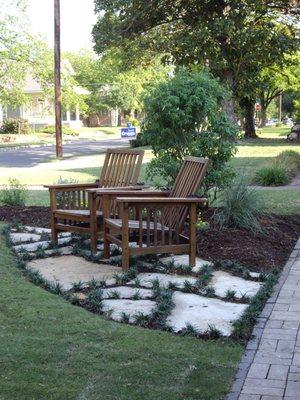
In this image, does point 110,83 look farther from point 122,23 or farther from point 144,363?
point 144,363

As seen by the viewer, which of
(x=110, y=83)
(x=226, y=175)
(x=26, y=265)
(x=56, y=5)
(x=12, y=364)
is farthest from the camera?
(x=110, y=83)

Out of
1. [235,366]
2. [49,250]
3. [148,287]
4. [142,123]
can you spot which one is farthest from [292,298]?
[142,123]

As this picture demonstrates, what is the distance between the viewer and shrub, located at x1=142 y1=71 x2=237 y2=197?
791cm

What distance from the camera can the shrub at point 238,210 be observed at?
7.81m

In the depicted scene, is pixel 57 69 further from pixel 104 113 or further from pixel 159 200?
pixel 104 113

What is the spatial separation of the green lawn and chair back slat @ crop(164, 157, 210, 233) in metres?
1.83

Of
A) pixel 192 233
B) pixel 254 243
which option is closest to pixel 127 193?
pixel 192 233

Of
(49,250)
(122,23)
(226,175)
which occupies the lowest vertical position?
(49,250)

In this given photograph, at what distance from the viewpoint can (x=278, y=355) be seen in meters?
3.93

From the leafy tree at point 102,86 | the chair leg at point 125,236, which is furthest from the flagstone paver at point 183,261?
the leafy tree at point 102,86

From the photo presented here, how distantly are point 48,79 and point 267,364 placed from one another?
30.1 meters

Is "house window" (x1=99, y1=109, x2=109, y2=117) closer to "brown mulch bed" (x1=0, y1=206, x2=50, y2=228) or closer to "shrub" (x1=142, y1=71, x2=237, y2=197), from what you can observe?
"brown mulch bed" (x1=0, y1=206, x2=50, y2=228)

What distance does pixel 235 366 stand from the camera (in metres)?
3.75

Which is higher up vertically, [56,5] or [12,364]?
[56,5]
